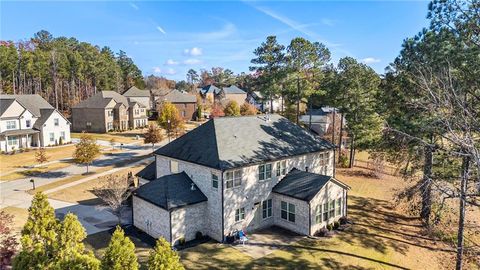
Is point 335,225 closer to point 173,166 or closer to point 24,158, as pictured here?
point 173,166

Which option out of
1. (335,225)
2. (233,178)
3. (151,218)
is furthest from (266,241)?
(151,218)

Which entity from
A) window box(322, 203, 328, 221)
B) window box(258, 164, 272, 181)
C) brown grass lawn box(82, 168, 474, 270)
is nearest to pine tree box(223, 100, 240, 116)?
brown grass lawn box(82, 168, 474, 270)

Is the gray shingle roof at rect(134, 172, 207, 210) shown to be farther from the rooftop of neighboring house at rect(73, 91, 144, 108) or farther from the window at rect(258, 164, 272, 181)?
the rooftop of neighboring house at rect(73, 91, 144, 108)

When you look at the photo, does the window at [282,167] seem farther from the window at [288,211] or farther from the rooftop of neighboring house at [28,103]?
the rooftop of neighboring house at [28,103]

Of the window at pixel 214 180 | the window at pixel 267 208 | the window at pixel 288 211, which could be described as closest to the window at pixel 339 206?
the window at pixel 288 211

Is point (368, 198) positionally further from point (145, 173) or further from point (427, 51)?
point (145, 173)
